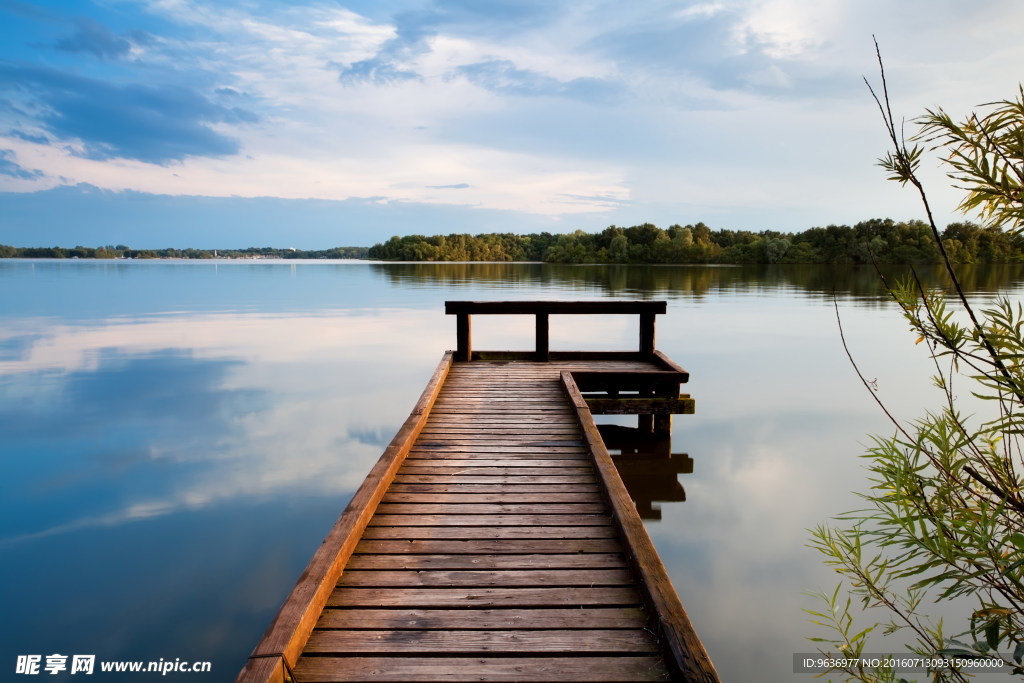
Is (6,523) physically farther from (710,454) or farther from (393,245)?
(393,245)

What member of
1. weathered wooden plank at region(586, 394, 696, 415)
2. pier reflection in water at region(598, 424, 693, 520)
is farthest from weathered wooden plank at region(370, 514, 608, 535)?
weathered wooden plank at region(586, 394, 696, 415)

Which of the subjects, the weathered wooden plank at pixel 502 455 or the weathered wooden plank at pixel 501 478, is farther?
the weathered wooden plank at pixel 502 455

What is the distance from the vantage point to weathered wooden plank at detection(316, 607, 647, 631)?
2.75 m

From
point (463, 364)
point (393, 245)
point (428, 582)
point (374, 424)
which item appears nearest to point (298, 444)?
point (374, 424)

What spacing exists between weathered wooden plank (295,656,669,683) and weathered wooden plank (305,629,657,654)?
46mm

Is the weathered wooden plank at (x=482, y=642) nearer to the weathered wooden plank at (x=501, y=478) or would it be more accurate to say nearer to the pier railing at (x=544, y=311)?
the weathered wooden plank at (x=501, y=478)

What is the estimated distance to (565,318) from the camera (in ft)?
93.8

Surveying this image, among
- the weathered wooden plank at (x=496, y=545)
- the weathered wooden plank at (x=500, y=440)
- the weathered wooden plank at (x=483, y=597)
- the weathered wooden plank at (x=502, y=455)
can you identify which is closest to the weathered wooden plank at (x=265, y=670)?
the weathered wooden plank at (x=483, y=597)

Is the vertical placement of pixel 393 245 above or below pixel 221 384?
above

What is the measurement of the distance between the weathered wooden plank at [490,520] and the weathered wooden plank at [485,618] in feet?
3.11

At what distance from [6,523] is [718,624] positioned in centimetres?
725

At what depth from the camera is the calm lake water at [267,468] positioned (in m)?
4.74

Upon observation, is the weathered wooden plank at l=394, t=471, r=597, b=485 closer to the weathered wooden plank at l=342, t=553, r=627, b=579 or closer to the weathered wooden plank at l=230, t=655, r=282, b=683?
the weathered wooden plank at l=342, t=553, r=627, b=579

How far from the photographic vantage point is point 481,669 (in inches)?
97.6
